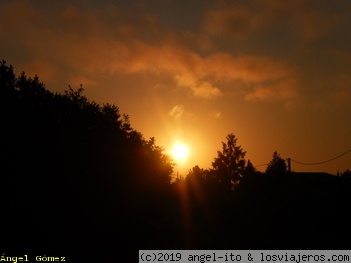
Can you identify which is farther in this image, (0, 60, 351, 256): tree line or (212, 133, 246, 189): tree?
(212, 133, 246, 189): tree

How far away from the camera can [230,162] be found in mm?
103562

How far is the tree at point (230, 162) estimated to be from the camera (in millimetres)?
102056

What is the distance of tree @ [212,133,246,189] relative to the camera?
4018 inches

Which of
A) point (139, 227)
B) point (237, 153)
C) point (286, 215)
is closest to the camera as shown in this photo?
point (139, 227)

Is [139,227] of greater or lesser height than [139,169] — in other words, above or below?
below

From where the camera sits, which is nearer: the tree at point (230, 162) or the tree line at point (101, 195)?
the tree line at point (101, 195)

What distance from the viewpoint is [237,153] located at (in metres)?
104

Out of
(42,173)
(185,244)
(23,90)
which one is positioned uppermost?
(23,90)

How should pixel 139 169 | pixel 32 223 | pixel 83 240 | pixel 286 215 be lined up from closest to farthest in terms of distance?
pixel 32 223 → pixel 83 240 → pixel 139 169 → pixel 286 215

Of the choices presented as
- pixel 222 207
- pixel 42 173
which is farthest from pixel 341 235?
pixel 42 173

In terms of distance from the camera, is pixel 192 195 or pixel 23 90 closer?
pixel 23 90

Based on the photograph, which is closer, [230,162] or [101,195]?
[101,195]

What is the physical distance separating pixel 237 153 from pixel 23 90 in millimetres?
80478

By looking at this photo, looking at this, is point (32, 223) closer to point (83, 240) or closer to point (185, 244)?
point (83, 240)
